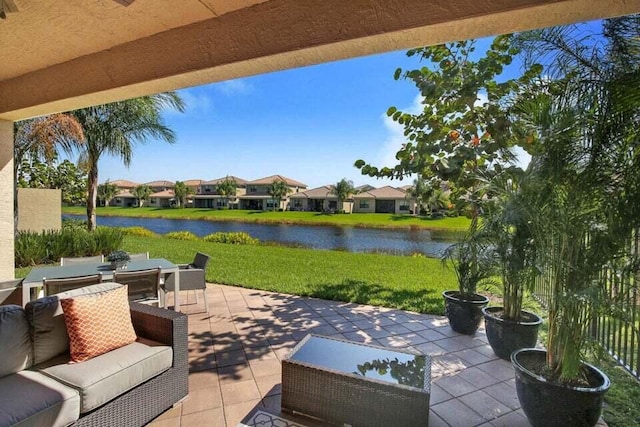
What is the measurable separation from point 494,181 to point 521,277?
96 cm

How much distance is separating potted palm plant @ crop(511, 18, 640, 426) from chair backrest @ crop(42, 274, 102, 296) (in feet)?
13.1

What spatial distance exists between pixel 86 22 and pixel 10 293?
286 centimetres

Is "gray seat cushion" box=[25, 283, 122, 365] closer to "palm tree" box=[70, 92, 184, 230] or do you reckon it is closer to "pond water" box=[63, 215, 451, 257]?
"palm tree" box=[70, 92, 184, 230]

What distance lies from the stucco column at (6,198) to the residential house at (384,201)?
39377 mm

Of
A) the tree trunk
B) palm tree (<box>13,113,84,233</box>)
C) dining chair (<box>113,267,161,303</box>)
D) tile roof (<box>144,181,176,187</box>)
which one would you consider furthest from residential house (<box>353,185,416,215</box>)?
dining chair (<box>113,267,161,303</box>)

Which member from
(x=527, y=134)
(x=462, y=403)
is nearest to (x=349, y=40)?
(x=527, y=134)

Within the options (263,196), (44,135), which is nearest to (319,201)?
(263,196)

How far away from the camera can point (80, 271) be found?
11.7 ft

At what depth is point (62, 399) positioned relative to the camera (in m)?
1.73

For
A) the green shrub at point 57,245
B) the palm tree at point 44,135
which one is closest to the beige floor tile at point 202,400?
the green shrub at point 57,245

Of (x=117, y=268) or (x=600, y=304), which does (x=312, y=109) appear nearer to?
(x=117, y=268)

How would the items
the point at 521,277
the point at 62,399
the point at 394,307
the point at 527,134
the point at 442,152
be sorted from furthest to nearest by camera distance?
the point at 394,307
the point at 442,152
the point at 521,277
the point at 527,134
the point at 62,399

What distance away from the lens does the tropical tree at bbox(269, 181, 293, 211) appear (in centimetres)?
4591

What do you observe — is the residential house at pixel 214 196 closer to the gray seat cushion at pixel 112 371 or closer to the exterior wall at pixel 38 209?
the exterior wall at pixel 38 209
